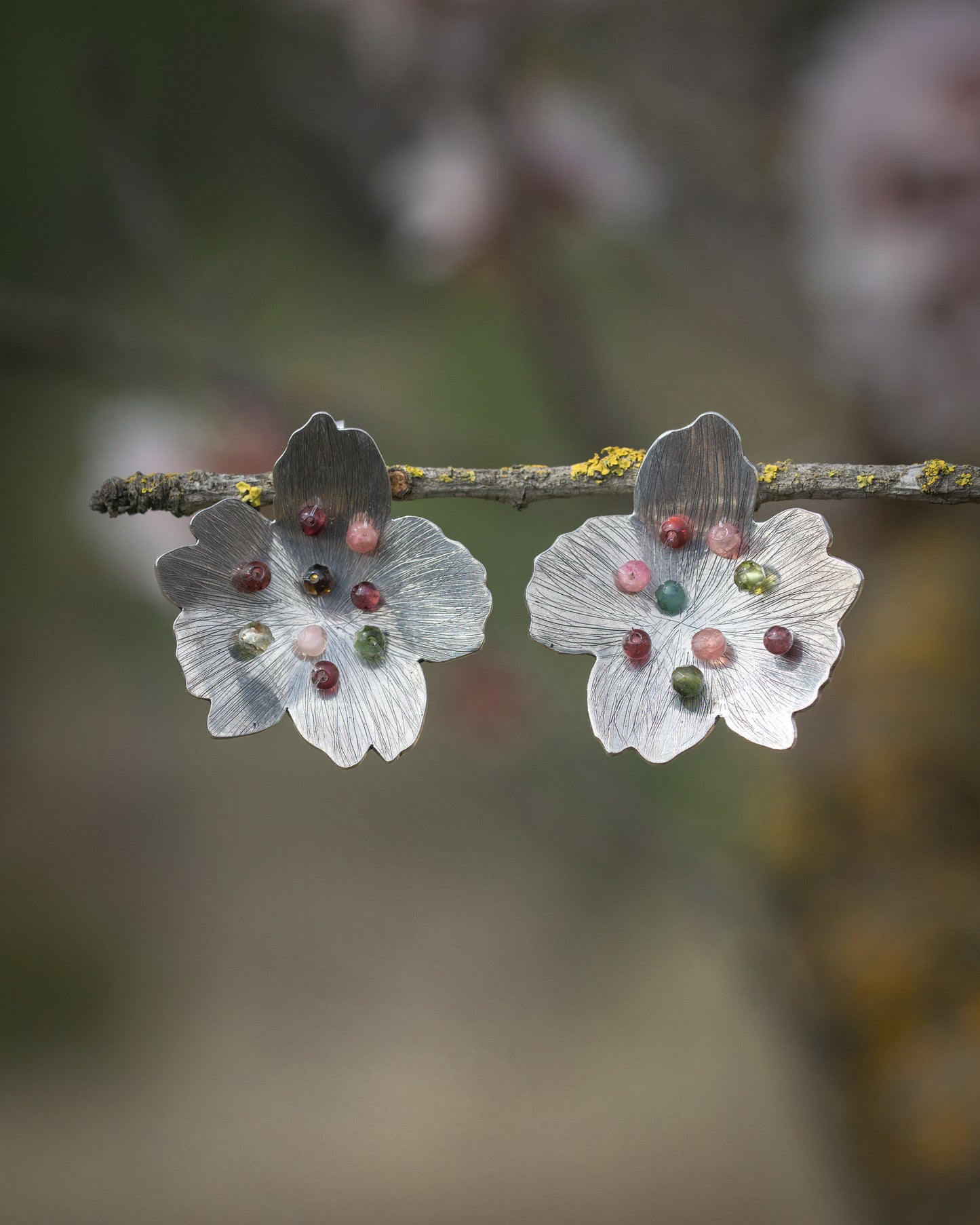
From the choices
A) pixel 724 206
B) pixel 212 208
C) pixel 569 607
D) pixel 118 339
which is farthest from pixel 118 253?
pixel 569 607

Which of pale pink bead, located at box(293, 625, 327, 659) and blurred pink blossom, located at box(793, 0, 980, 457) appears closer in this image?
pale pink bead, located at box(293, 625, 327, 659)

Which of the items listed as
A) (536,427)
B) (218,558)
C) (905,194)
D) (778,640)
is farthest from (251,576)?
(536,427)

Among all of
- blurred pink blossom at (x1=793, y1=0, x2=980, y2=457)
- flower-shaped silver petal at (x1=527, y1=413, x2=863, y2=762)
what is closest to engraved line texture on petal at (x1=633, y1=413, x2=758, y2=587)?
flower-shaped silver petal at (x1=527, y1=413, x2=863, y2=762)

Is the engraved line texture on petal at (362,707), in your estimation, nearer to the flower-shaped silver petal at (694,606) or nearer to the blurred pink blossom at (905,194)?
the flower-shaped silver petal at (694,606)

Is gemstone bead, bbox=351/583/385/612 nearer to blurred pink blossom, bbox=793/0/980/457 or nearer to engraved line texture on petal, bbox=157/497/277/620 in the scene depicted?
engraved line texture on petal, bbox=157/497/277/620

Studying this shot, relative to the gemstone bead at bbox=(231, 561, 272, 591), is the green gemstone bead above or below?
below

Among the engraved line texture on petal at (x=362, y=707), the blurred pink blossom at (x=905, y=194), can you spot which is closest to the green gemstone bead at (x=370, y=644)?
the engraved line texture on petal at (x=362, y=707)
